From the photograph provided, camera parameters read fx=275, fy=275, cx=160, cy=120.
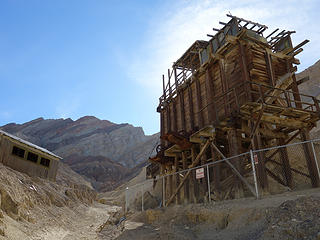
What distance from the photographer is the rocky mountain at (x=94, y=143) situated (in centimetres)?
7419

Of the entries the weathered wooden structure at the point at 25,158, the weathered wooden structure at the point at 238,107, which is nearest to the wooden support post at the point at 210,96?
the weathered wooden structure at the point at 238,107

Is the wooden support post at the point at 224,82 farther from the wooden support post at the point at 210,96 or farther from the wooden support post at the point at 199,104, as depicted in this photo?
the wooden support post at the point at 199,104

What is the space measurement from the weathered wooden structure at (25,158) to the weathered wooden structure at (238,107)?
12.8 metres

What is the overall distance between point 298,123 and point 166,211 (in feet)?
29.0

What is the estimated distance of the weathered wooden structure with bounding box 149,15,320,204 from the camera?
14.3 m

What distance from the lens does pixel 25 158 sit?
1024 inches

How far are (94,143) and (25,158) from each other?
2641 inches

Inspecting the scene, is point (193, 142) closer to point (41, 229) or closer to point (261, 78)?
point (261, 78)

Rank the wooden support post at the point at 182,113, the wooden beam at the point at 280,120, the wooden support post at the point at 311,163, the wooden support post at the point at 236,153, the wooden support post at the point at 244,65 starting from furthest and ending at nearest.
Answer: the wooden support post at the point at 182,113 < the wooden support post at the point at 244,65 < the wooden support post at the point at 311,163 < the wooden beam at the point at 280,120 < the wooden support post at the point at 236,153

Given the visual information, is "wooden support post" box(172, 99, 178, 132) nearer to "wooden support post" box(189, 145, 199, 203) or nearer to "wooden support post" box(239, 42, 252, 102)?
"wooden support post" box(189, 145, 199, 203)

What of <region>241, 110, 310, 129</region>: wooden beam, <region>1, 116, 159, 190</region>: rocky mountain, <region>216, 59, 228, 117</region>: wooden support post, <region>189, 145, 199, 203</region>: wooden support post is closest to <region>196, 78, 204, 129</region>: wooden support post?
<region>189, 145, 199, 203</region>: wooden support post

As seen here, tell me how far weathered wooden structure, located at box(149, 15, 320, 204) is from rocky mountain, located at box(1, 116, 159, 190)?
5369 cm

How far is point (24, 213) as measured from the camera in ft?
52.4

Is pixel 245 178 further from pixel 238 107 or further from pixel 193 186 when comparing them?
pixel 193 186
